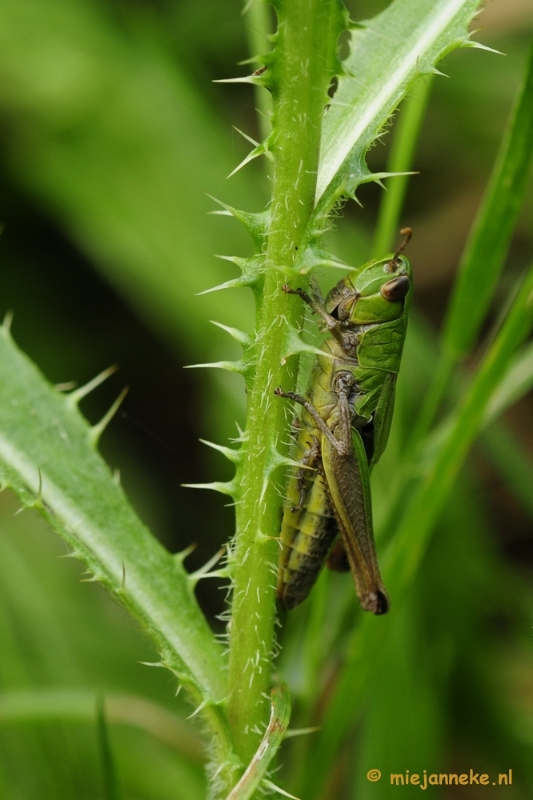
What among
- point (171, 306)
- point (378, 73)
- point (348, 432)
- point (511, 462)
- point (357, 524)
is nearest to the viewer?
point (378, 73)

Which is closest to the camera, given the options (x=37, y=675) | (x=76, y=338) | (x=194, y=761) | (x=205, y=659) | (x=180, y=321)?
(x=205, y=659)

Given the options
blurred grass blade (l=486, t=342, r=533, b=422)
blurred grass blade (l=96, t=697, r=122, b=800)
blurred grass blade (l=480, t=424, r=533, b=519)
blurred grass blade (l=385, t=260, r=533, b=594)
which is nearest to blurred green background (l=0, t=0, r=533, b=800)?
Answer: blurred grass blade (l=480, t=424, r=533, b=519)

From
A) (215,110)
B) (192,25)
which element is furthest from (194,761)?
(192,25)

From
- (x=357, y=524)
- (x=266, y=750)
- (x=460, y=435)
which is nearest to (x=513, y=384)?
(x=460, y=435)

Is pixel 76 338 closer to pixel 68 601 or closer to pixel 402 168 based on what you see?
pixel 68 601

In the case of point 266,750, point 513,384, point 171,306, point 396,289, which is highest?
point 396,289

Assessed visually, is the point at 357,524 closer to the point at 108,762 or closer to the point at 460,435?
the point at 460,435

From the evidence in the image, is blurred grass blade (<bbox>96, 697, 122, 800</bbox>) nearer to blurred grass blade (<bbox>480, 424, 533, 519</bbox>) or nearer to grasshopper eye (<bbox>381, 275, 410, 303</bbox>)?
grasshopper eye (<bbox>381, 275, 410, 303</bbox>)
